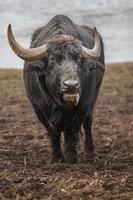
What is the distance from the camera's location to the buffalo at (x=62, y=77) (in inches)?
370

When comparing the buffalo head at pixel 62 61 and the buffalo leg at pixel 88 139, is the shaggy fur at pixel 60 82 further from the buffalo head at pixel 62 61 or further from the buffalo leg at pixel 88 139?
the buffalo leg at pixel 88 139

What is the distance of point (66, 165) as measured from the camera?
1005 cm

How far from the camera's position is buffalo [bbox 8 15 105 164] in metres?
9.41

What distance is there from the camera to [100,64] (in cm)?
1077

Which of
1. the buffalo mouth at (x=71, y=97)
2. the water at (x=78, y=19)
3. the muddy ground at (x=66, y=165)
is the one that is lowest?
the muddy ground at (x=66, y=165)

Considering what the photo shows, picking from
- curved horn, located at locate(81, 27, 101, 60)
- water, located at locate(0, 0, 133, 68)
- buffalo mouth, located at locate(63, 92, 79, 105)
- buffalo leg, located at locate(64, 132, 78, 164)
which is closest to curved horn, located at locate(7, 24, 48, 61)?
curved horn, located at locate(81, 27, 101, 60)

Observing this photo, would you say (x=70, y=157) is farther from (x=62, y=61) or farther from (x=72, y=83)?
(x=72, y=83)

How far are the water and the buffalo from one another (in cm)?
1669

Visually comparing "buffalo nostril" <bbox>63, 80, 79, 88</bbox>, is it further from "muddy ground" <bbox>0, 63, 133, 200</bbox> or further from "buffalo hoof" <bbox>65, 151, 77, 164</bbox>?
"buffalo hoof" <bbox>65, 151, 77, 164</bbox>

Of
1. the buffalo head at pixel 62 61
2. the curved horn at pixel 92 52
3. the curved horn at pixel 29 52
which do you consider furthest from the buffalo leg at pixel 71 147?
the curved horn at pixel 29 52

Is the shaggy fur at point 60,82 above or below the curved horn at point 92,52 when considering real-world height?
below

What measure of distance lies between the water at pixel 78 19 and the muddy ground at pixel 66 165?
10127 mm

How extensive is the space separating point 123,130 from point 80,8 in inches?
1329

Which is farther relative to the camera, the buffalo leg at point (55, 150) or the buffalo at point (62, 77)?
the buffalo leg at point (55, 150)
